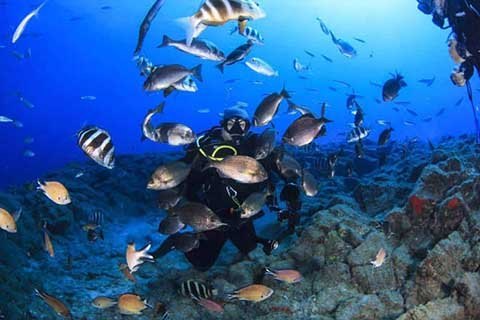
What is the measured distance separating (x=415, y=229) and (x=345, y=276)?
1358mm

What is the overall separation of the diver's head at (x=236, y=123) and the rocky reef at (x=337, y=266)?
6.37 ft

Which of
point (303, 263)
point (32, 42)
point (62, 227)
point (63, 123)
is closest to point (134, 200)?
point (62, 227)

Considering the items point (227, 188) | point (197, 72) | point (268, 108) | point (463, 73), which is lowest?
point (227, 188)

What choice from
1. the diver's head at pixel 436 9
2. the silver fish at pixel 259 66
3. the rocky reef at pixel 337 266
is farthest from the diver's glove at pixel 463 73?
the silver fish at pixel 259 66

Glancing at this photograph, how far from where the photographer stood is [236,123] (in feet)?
18.0

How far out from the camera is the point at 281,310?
16.8 feet

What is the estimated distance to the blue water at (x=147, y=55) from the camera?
50938 mm

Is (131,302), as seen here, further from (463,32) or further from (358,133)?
(463,32)

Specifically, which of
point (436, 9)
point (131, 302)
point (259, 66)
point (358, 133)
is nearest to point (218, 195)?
point (131, 302)

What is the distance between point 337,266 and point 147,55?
8164cm

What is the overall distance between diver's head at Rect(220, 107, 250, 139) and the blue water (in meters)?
29.1

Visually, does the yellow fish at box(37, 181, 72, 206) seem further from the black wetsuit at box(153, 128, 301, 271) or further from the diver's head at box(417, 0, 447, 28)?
the diver's head at box(417, 0, 447, 28)

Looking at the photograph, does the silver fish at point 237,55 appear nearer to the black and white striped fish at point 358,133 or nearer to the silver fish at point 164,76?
the silver fish at point 164,76

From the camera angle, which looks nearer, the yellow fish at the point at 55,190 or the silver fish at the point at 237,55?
the yellow fish at the point at 55,190
